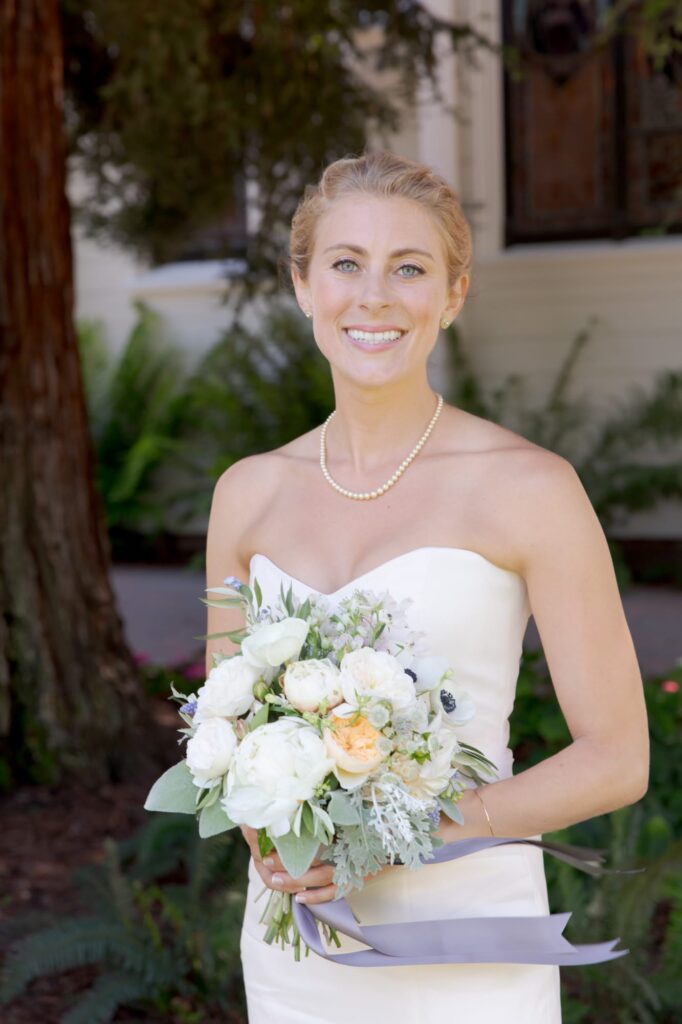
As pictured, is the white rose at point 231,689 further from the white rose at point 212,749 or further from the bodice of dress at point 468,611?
the bodice of dress at point 468,611

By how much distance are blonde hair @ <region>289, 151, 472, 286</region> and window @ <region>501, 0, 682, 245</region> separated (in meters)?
6.88

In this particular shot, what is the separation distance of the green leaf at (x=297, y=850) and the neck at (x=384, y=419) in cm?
81

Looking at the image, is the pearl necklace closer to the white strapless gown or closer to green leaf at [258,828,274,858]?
the white strapless gown

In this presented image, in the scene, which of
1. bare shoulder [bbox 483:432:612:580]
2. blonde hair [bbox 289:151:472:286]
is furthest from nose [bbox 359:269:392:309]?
bare shoulder [bbox 483:432:612:580]

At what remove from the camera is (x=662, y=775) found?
4961mm

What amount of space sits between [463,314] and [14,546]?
517cm

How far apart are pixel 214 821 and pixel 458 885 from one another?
0.51 m

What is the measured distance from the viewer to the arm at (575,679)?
2105 millimetres

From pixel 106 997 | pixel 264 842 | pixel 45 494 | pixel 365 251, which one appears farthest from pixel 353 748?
pixel 45 494

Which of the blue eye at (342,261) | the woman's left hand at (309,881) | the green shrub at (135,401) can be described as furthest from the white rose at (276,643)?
the green shrub at (135,401)

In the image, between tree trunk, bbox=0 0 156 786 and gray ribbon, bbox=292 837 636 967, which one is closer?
gray ribbon, bbox=292 837 636 967

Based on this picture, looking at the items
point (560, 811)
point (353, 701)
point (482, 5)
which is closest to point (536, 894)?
point (560, 811)

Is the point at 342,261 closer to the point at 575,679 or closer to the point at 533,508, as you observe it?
the point at 533,508

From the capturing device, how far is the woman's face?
2307mm
